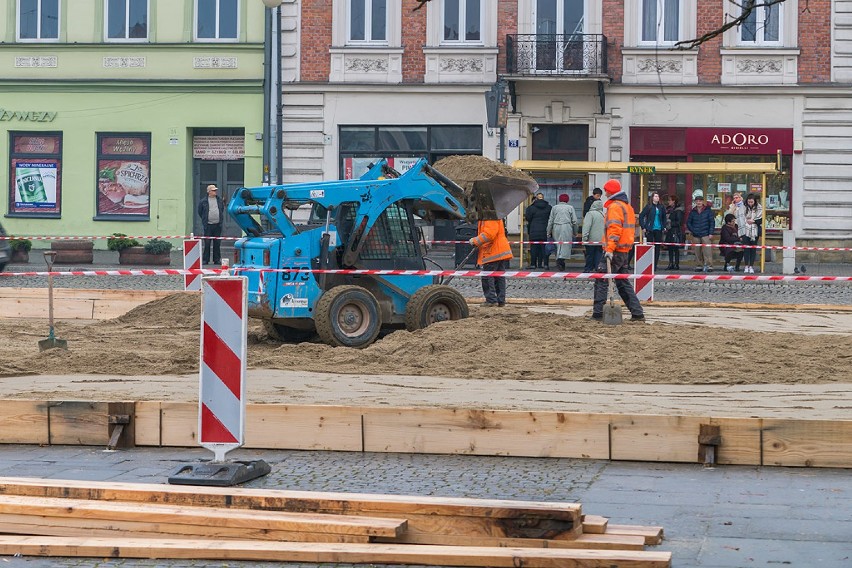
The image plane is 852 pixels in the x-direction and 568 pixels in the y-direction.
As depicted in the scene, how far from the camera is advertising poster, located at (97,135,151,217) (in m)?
37.4

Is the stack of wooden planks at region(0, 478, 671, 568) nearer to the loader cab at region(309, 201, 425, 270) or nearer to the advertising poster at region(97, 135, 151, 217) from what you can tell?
the loader cab at region(309, 201, 425, 270)

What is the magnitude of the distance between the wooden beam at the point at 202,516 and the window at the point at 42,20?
3173 cm

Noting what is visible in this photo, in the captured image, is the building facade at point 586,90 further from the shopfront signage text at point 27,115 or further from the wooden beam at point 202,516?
the wooden beam at point 202,516

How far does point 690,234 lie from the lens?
109ft

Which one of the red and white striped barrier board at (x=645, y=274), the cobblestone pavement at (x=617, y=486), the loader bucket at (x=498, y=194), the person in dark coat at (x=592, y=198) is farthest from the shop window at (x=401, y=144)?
the cobblestone pavement at (x=617, y=486)

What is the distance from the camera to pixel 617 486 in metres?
8.95

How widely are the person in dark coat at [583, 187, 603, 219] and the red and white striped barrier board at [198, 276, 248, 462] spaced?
23.1m

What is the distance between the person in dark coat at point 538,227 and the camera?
31703mm

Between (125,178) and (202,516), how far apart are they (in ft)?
102

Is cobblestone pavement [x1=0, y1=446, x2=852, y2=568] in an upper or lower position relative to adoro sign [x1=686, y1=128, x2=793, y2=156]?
lower

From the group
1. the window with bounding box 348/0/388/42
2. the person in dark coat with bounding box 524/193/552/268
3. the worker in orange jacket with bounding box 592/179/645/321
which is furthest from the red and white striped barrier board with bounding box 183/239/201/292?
Answer: the window with bounding box 348/0/388/42

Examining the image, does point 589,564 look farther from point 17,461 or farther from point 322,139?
point 322,139

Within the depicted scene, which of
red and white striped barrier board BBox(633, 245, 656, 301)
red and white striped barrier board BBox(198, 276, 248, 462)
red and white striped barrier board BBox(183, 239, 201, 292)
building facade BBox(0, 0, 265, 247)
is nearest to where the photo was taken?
red and white striped barrier board BBox(198, 276, 248, 462)

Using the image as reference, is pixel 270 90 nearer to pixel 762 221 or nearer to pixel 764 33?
pixel 764 33
